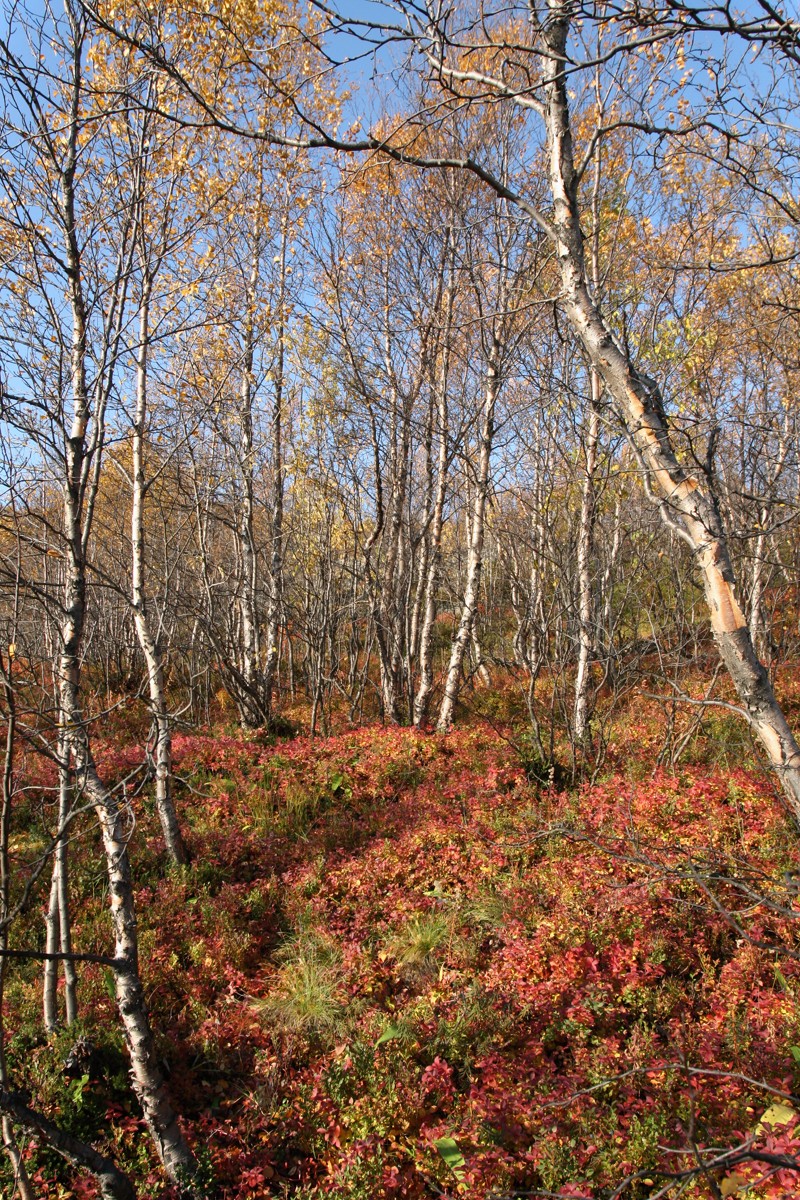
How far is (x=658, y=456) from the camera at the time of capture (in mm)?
2270

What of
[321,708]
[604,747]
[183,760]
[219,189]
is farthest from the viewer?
[321,708]

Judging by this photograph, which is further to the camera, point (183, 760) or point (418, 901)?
point (183, 760)

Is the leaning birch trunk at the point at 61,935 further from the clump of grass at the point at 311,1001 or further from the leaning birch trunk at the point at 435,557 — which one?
the leaning birch trunk at the point at 435,557

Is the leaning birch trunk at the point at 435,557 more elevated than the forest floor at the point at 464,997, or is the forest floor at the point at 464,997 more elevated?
the leaning birch trunk at the point at 435,557

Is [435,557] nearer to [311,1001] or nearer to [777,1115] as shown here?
[311,1001]

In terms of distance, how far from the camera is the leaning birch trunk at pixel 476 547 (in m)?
7.95

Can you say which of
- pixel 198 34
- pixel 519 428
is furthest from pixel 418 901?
pixel 198 34

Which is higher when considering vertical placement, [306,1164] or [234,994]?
[234,994]

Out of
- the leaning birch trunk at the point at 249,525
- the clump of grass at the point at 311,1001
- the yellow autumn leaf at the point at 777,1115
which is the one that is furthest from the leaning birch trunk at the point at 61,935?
the leaning birch trunk at the point at 249,525

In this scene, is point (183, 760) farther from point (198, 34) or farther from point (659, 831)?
point (198, 34)

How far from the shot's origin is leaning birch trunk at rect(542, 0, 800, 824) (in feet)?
7.03

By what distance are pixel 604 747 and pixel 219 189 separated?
277 inches

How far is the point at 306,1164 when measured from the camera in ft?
11.3

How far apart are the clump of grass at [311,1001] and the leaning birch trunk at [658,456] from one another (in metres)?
3.56
